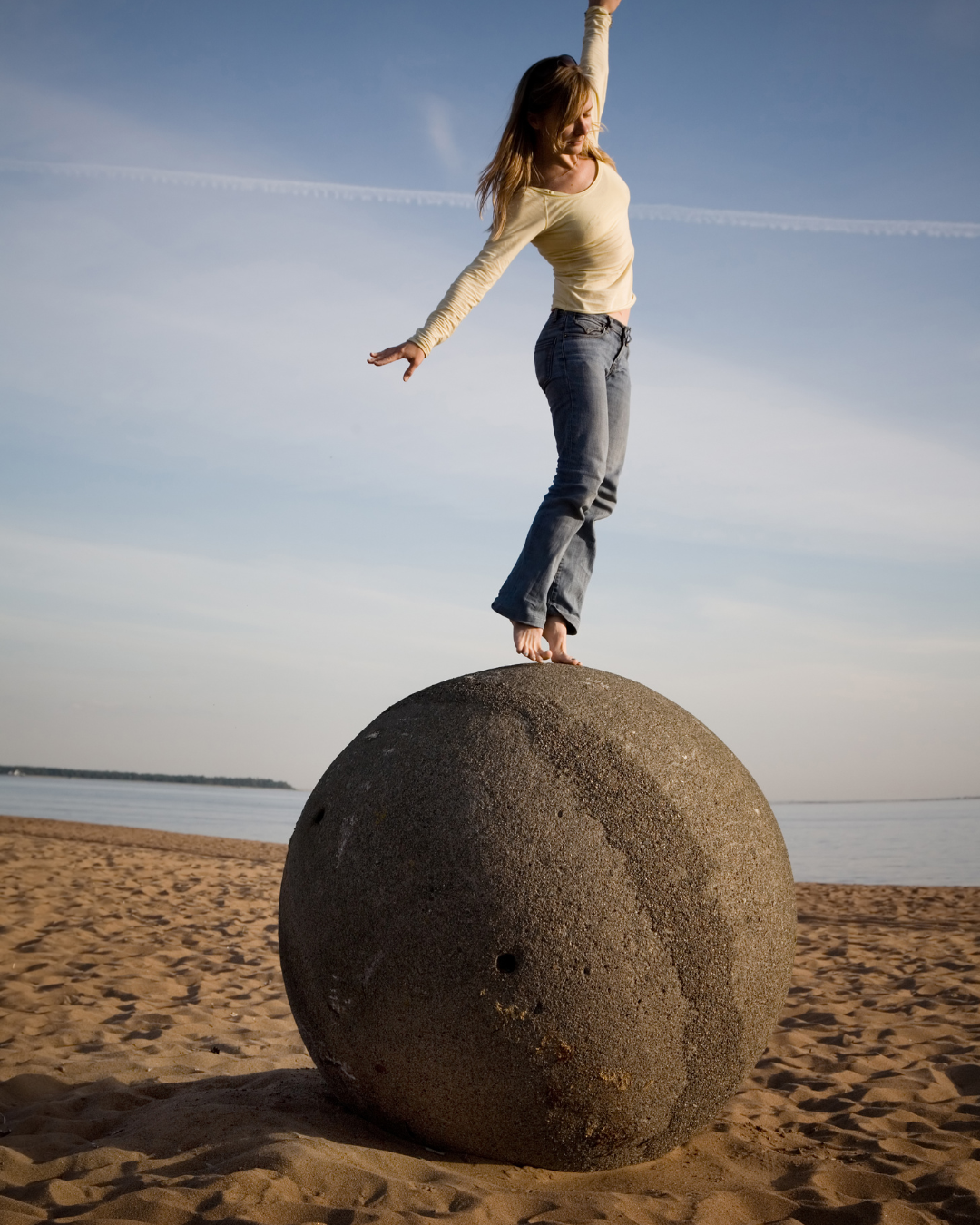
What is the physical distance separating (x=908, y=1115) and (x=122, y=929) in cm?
829

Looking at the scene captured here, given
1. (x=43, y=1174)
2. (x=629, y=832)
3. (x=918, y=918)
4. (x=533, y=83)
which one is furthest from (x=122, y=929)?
(x=918, y=918)

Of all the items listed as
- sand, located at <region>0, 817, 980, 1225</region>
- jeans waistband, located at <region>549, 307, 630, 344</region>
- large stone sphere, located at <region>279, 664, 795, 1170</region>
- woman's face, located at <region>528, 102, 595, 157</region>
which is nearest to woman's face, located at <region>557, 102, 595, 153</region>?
woman's face, located at <region>528, 102, 595, 157</region>

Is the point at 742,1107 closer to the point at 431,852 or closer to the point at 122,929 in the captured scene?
the point at 431,852

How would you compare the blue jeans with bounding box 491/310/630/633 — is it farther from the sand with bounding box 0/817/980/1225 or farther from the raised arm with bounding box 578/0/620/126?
the sand with bounding box 0/817/980/1225

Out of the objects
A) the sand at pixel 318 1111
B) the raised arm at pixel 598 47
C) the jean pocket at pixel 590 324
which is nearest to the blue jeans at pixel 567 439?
the jean pocket at pixel 590 324

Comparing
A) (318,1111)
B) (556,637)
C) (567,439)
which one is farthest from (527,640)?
(318,1111)

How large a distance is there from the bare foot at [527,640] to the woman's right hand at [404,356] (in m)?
1.32

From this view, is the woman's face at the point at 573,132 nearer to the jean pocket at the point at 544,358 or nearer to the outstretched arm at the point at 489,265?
the outstretched arm at the point at 489,265

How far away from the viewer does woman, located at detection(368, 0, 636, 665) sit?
4.52 m

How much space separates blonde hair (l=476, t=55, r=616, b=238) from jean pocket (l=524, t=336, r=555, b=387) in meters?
0.57

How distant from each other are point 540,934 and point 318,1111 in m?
1.68

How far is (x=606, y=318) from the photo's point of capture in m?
4.77

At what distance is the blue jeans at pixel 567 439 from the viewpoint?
464cm

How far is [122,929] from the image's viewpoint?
10477mm
